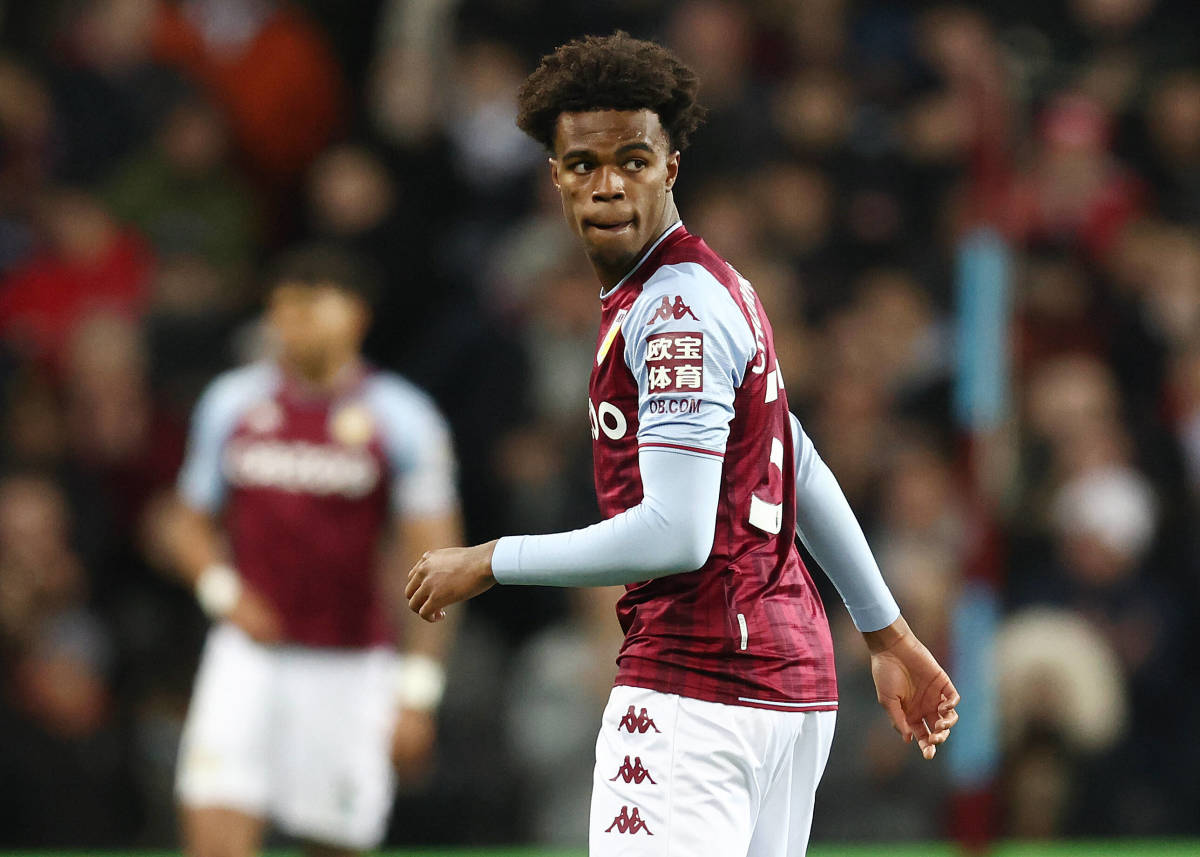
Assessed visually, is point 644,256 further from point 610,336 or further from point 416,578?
point 416,578

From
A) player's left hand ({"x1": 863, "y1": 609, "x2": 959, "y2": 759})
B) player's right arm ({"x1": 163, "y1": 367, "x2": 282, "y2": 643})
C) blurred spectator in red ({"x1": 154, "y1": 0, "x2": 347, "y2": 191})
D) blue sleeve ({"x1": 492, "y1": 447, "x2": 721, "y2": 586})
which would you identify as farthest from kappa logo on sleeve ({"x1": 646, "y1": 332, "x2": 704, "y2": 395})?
blurred spectator in red ({"x1": 154, "y1": 0, "x2": 347, "y2": 191})

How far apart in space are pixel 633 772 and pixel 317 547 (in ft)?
9.60

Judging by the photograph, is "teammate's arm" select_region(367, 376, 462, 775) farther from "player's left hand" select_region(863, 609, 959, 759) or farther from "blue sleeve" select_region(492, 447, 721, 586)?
"blue sleeve" select_region(492, 447, 721, 586)

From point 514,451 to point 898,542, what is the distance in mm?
1682

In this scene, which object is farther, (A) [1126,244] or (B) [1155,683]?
(A) [1126,244]

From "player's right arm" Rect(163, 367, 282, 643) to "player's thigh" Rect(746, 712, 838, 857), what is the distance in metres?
2.77

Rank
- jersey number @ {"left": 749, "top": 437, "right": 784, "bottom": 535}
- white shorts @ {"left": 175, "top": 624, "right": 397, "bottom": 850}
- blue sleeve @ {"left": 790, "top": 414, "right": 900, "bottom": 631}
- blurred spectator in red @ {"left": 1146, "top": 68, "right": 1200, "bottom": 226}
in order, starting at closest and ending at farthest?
1. jersey number @ {"left": 749, "top": 437, "right": 784, "bottom": 535}
2. blue sleeve @ {"left": 790, "top": 414, "right": 900, "bottom": 631}
3. white shorts @ {"left": 175, "top": 624, "right": 397, "bottom": 850}
4. blurred spectator in red @ {"left": 1146, "top": 68, "right": 1200, "bottom": 226}

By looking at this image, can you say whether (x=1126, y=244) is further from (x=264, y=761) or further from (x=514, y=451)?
(x=264, y=761)

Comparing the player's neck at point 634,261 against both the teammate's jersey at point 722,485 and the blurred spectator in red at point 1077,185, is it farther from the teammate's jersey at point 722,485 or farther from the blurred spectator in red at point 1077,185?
the blurred spectator in red at point 1077,185

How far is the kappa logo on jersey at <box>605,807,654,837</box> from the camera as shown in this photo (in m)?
3.08

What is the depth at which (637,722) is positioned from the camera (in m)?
3.16

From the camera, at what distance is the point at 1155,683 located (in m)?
7.70

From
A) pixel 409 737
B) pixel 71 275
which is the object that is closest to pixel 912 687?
pixel 409 737

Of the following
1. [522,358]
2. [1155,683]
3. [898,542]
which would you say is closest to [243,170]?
[522,358]
